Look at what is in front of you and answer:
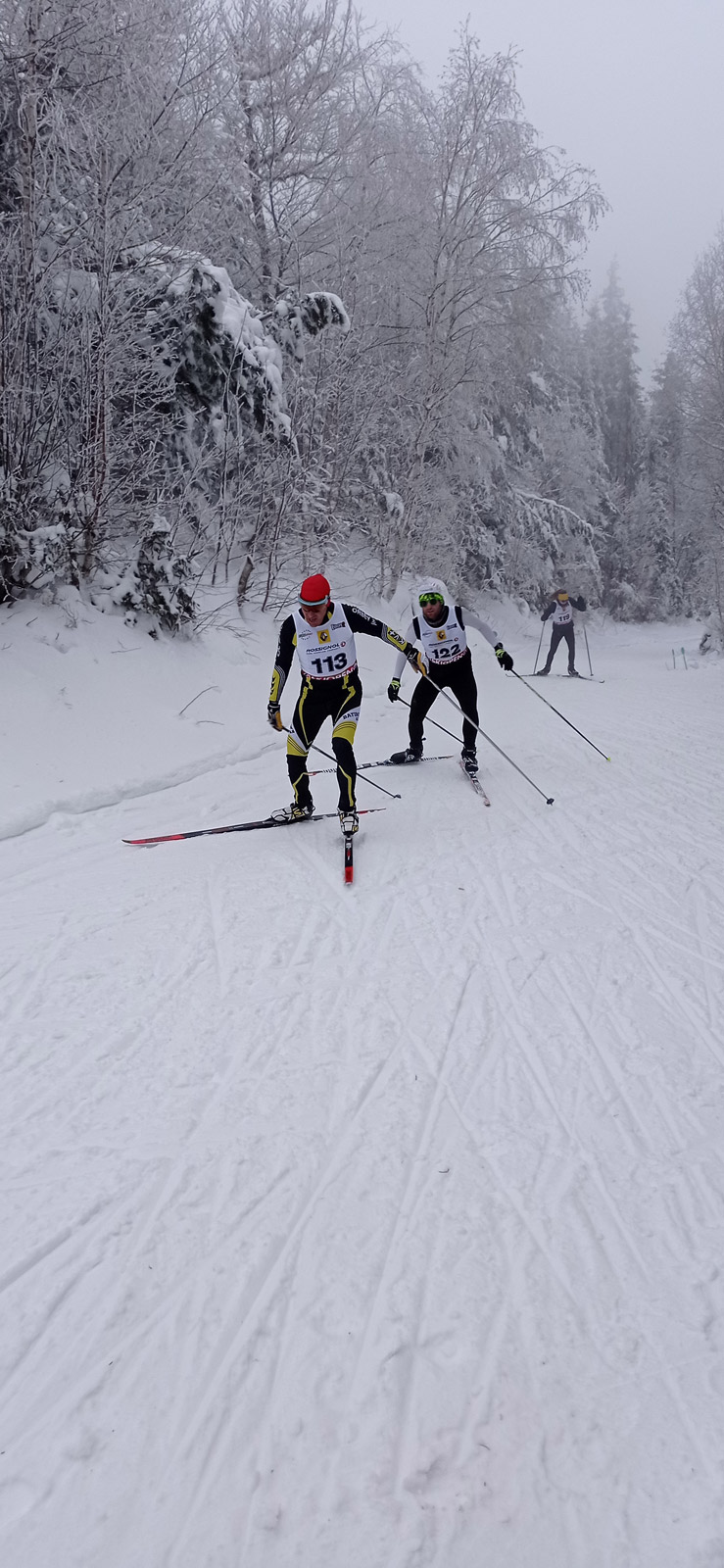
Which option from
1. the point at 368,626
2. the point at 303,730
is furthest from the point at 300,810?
the point at 368,626

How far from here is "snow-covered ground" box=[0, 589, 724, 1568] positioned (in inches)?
65.2

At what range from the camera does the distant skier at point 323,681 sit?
18.9ft

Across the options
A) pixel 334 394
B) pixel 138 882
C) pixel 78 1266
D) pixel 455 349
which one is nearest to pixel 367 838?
pixel 138 882

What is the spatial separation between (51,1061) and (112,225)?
9.06 m

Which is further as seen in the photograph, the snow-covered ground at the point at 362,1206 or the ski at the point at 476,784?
the ski at the point at 476,784

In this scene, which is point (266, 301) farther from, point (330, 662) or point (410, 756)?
point (330, 662)

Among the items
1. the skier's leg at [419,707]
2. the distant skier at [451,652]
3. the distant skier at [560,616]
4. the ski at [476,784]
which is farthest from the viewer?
the distant skier at [560,616]

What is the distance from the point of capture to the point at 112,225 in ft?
27.2

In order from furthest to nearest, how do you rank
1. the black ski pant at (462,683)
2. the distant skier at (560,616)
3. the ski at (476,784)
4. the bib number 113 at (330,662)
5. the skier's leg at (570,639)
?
1. the skier's leg at (570,639)
2. the distant skier at (560,616)
3. the black ski pant at (462,683)
4. the ski at (476,784)
5. the bib number 113 at (330,662)

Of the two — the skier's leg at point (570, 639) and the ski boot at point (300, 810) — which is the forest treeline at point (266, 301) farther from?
the ski boot at point (300, 810)

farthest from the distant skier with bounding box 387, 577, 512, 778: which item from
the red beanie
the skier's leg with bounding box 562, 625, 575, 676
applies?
the skier's leg with bounding box 562, 625, 575, 676

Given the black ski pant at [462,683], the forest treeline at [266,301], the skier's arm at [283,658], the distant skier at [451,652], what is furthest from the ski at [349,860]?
the forest treeline at [266,301]

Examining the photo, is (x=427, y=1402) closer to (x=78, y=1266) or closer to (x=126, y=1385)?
(x=126, y=1385)

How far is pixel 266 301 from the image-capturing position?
1326 cm
